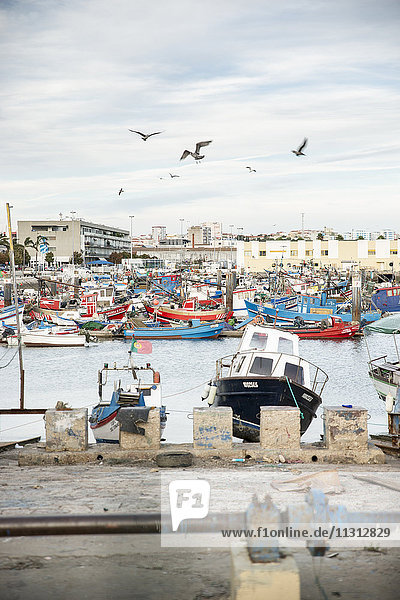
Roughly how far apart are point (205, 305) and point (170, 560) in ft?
204

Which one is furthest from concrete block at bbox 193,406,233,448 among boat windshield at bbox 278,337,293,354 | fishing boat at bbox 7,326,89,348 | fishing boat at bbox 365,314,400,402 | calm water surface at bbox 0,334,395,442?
fishing boat at bbox 7,326,89,348

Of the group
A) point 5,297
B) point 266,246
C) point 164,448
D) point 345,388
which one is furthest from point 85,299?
point 266,246

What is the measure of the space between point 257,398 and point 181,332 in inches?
1495

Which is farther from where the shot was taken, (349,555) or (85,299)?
(85,299)

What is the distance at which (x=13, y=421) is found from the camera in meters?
27.7

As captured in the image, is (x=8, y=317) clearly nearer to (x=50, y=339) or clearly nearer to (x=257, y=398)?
(x=50, y=339)

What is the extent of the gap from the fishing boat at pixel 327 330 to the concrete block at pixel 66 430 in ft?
146

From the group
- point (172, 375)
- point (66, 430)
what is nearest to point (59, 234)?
point (172, 375)

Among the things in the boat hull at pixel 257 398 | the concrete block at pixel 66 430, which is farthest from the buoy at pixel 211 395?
the concrete block at pixel 66 430

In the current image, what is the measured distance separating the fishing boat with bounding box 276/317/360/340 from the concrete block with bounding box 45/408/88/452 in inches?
1754

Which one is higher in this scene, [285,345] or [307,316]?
[285,345]

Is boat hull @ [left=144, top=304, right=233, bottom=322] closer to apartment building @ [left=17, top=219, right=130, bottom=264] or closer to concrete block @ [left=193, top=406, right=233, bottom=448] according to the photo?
concrete block @ [left=193, top=406, right=233, bottom=448]

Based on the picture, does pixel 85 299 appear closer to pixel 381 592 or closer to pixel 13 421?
pixel 13 421

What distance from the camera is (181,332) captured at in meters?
55.3
